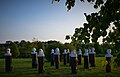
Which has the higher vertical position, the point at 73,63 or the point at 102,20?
the point at 102,20

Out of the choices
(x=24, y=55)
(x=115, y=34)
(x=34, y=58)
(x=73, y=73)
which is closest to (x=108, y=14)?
(x=115, y=34)

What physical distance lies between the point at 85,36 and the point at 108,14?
61cm

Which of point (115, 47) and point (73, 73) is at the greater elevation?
point (115, 47)

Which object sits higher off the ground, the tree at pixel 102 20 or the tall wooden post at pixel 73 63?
the tree at pixel 102 20

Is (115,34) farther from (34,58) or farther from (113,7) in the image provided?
(34,58)

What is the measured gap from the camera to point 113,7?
418cm

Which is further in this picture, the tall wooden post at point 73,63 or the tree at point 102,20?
the tall wooden post at point 73,63

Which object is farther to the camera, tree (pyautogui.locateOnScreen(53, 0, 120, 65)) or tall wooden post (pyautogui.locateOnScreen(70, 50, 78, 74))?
tall wooden post (pyautogui.locateOnScreen(70, 50, 78, 74))

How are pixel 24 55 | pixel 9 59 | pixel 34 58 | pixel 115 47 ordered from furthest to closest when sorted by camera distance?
pixel 24 55, pixel 34 58, pixel 9 59, pixel 115 47

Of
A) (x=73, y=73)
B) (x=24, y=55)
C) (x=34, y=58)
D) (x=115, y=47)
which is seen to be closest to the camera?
(x=115, y=47)

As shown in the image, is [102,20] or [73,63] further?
[73,63]

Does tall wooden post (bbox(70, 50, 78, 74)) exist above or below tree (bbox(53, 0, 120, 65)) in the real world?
below

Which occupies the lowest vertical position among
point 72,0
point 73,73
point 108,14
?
point 73,73

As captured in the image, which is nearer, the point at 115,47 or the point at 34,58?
the point at 115,47
